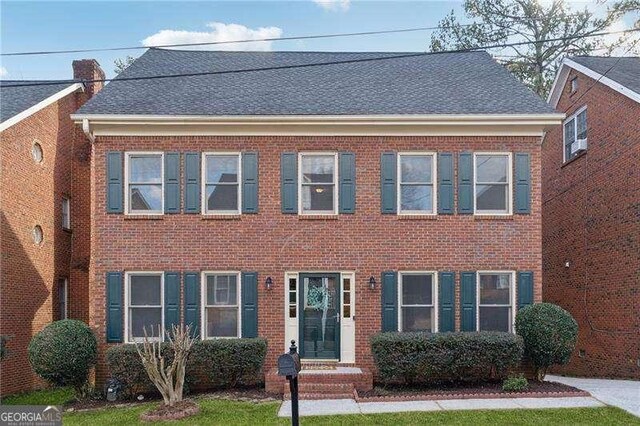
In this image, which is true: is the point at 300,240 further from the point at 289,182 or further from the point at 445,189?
the point at 445,189

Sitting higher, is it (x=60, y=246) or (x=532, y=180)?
(x=532, y=180)

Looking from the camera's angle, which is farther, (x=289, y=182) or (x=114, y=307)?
(x=289, y=182)

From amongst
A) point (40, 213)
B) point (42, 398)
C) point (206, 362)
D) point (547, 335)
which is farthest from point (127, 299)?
point (547, 335)

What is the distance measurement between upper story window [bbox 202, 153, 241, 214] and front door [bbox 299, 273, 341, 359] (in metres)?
2.16

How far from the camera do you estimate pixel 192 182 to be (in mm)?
11164

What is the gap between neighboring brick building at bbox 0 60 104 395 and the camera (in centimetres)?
1180

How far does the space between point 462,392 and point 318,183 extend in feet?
16.0

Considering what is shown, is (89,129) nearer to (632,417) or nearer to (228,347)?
(228,347)

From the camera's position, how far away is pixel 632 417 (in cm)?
781

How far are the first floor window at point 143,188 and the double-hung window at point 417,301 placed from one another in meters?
5.24

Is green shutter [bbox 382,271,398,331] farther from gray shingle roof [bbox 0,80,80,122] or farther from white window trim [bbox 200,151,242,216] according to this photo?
gray shingle roof [bbox 0,80,80,122]

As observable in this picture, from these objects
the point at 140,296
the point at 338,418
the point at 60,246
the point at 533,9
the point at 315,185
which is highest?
the point at 533,9

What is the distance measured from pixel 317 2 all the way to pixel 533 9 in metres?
14.1

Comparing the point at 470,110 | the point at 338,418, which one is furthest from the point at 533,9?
the point at 338,418
